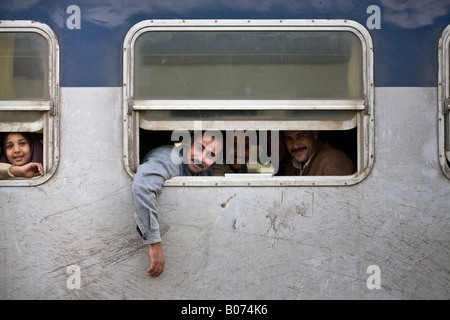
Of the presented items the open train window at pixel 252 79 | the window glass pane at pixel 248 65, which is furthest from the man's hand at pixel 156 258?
the window glass pane at pixel 248 65

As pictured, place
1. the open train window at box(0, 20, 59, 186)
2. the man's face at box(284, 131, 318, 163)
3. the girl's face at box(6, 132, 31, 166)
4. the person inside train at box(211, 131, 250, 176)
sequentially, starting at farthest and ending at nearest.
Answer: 1. the man's face at box(284, 131, 318, 163)
2. the person inside train at box(211, 131, 250, 176)
3. the girl's face at box(6, 132, 31, 166)
4. the open train window at box(0, 20, 59, 186)

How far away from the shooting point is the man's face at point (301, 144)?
3125 millimetres

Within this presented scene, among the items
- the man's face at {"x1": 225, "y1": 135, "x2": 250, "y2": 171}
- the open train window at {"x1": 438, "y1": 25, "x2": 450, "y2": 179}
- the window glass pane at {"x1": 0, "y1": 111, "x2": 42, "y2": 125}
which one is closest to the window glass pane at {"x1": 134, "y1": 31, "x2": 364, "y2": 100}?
the man's face at {"x1": 225, "y1": 135, "x2": 250, "y2": 171}

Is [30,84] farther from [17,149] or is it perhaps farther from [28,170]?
[28,170]

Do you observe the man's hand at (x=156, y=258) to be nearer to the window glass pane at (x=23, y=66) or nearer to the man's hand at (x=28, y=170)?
the man's hand at (x=28, y=170)

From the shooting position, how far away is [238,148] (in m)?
3.06

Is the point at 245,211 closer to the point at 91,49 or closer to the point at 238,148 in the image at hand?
the point at 238,148

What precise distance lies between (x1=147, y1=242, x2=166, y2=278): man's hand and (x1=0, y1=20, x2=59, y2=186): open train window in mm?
757

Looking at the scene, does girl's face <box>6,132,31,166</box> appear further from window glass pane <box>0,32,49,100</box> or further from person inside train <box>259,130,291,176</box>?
person inside train <box>259,130,291,176</box>

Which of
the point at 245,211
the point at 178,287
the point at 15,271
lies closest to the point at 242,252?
the point at 245,211

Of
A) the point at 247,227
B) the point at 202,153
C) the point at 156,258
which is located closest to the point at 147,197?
the point at 156,258

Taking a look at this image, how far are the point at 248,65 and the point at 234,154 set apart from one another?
61 cm

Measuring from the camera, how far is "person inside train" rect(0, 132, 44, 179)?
9.27ft

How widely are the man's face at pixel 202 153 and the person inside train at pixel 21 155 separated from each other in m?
0.92
